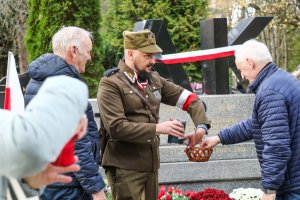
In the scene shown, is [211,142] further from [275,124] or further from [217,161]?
[217,161]

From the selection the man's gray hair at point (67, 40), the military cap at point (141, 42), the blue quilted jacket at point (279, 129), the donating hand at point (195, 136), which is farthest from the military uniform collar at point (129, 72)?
the blue quilted jacket at point (279, 129)

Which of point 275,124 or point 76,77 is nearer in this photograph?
point 76,77

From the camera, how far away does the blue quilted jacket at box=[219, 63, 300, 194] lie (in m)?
3.66

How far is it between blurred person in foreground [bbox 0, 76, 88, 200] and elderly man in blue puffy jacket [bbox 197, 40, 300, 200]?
245 centimetres

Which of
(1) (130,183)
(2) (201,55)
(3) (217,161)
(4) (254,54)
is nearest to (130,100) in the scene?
(1) (130,183)

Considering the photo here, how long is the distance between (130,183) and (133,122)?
471 mm

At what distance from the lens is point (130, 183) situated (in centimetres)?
437

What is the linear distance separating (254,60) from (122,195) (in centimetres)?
143

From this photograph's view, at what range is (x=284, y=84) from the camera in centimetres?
374

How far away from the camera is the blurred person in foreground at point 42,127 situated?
4.23ft

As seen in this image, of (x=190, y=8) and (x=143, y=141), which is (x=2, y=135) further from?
(x=190, y=8)

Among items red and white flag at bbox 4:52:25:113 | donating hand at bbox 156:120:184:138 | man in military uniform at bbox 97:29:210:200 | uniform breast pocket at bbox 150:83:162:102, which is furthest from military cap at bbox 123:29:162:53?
red and white flag at bbox 4:52:25:113

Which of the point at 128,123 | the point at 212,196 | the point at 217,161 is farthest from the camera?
the point at 217,161

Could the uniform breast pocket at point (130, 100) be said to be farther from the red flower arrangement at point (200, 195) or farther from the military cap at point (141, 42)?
the red flower arrangement at point (200, 195)
